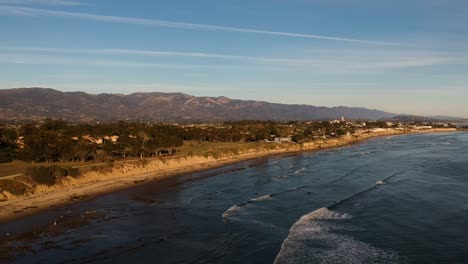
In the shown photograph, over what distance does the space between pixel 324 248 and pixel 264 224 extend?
722 centimetres

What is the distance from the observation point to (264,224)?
34969 millimetres

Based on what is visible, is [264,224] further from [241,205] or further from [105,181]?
[105,181]

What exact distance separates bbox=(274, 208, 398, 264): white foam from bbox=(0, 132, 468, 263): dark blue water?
65 mm

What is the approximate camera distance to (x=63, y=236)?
32.4m

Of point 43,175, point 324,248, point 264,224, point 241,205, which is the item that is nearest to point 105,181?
point 43,175

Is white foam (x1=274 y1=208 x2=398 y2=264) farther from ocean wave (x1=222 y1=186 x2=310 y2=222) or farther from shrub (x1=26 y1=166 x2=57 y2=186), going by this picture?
shrub (x1=26 y1=166 x2=57 y2=186)

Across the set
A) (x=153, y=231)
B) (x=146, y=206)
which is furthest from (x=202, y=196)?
(x=153, y=231)

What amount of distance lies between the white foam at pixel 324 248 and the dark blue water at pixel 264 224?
7 cm

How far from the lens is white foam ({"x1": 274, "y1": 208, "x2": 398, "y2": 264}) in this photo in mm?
26562

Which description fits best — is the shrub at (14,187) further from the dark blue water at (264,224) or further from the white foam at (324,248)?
the white foam at (324,248)

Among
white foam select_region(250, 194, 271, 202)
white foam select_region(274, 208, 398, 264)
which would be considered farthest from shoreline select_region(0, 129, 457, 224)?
white foam select_region(274, 208, 398, 264)

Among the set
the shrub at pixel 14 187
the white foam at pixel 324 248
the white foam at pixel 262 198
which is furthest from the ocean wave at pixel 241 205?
Result: the shrub at pixel 14 187

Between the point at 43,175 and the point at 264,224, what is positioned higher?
the point at 43,175

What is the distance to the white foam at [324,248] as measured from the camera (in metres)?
26.6
